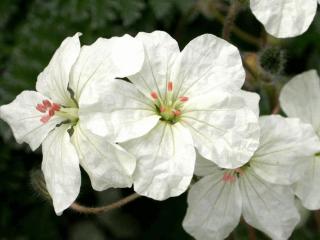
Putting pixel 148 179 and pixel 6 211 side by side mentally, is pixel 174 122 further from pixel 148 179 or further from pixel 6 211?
pixel 6 211

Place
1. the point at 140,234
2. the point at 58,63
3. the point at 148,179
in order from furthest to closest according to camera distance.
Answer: the point at 140,234
the point at 58,63
the point at 148,179

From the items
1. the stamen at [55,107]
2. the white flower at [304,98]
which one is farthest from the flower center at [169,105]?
the white flower at [304,98]

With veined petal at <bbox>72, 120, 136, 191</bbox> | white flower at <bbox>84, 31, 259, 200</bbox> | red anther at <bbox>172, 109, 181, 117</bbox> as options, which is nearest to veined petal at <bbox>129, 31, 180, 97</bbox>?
white flower at <bbox>84, 31, 259, 200</bbox>

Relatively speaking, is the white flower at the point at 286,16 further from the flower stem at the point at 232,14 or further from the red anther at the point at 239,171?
the red anther at the point at 239,171

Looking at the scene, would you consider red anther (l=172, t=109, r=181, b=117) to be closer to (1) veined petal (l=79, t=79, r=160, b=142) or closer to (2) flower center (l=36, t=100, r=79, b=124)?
(1) veined petal (l=79, t=79, r=160, b=142)

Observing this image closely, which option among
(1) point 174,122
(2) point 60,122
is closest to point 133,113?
(1) point 174,122

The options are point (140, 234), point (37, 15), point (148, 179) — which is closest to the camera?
point (148, 179)

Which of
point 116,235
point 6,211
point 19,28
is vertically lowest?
point 116,235
